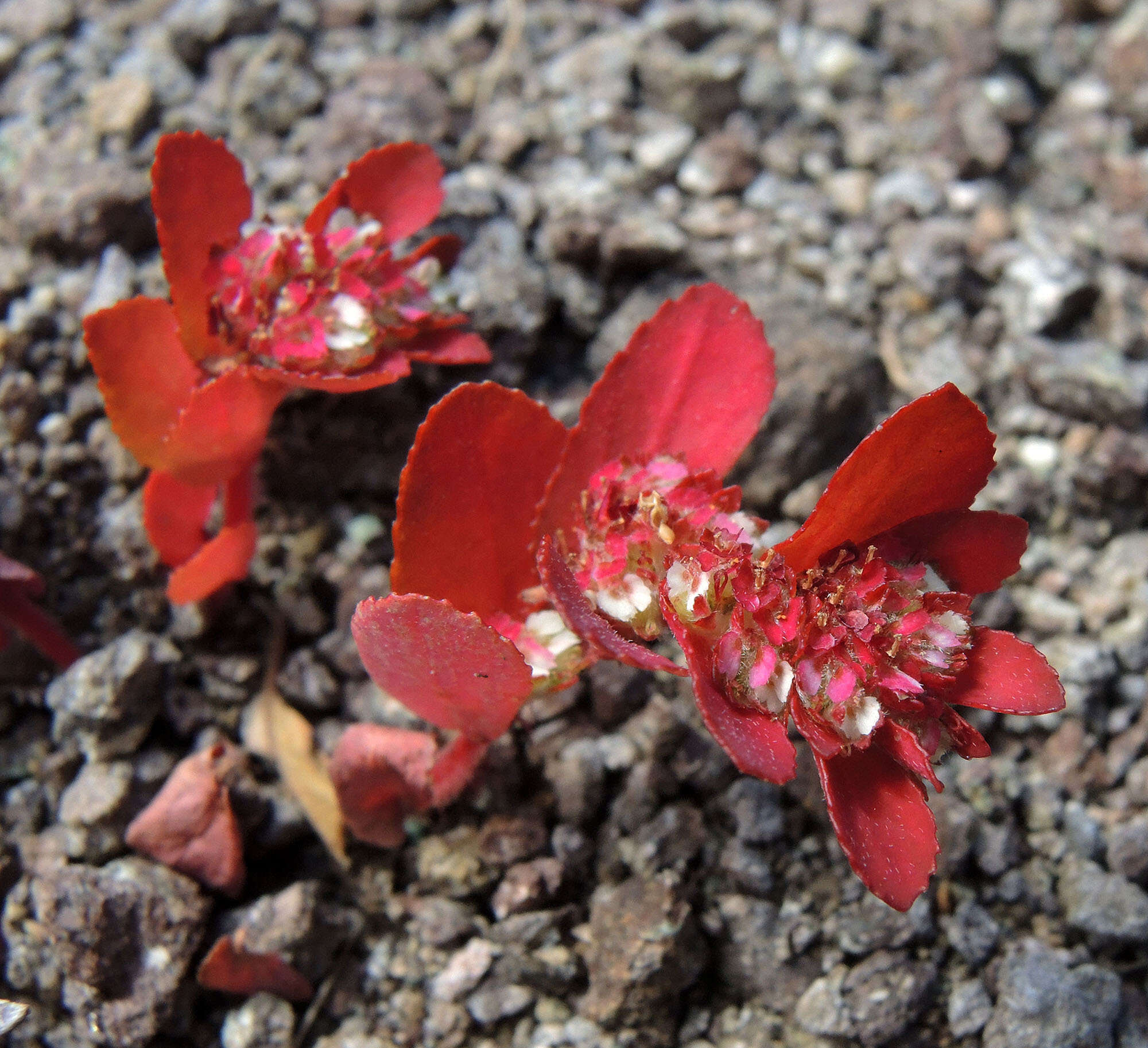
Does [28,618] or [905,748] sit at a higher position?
[28,618]

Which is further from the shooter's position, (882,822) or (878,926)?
(878,926)

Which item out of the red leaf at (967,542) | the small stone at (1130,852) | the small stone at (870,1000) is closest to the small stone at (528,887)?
the small stone at (870,1000)

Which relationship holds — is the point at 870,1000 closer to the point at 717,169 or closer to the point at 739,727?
the point at 739,727

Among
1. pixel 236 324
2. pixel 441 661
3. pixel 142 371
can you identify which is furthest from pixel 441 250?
pixel 441 661

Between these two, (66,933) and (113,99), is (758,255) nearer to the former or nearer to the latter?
(113,99)

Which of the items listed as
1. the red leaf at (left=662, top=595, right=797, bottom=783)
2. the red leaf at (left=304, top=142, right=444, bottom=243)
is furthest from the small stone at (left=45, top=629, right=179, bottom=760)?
the red leaf at (left=662, top=595, right=797, bottom=783)

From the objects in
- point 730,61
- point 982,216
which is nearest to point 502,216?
point 730,61
